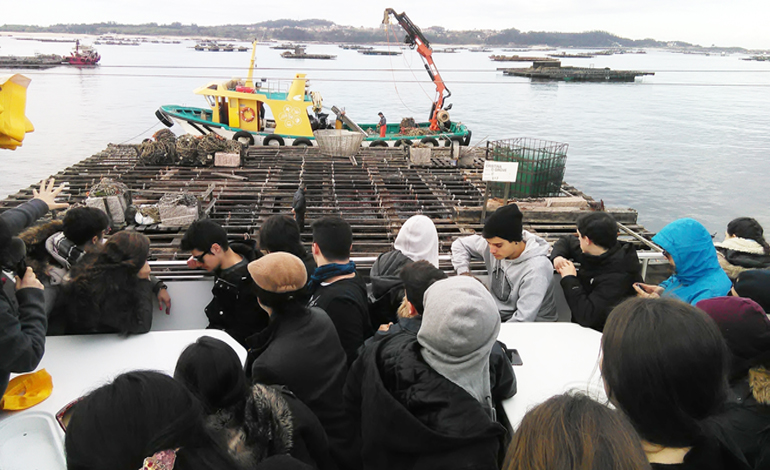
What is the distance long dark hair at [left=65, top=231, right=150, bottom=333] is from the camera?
6.88 feet

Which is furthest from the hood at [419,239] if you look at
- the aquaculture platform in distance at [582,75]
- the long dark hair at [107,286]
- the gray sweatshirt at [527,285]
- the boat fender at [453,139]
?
the aquaculture platform in distance at [582,75]

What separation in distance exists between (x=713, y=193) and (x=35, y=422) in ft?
59.6

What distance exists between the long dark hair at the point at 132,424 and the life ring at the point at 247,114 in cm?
1207

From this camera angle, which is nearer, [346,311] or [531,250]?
[346,311]

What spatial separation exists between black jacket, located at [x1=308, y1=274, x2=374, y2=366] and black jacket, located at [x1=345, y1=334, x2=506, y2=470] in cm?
63

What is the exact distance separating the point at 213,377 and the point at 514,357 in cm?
119

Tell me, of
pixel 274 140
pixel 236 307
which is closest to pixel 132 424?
pixel 236 307

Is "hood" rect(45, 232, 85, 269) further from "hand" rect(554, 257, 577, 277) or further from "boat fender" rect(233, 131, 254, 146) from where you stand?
"boat fender" rect(233, 131, 254, 146)

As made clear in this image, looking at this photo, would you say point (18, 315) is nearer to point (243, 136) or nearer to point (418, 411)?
point (418, 411)

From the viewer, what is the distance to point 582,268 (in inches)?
104

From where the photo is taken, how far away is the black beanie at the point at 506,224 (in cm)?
257

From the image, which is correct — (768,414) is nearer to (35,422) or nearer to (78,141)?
(35,422)

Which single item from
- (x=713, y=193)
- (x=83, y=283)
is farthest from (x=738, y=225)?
(x=713, y=193)

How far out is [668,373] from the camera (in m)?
1.18
